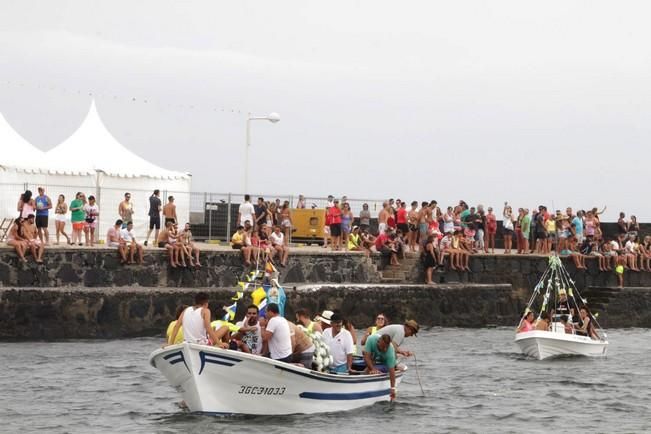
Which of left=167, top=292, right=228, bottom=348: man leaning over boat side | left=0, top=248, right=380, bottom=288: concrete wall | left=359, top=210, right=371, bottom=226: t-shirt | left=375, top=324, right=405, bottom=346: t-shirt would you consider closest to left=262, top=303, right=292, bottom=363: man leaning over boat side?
left=167, top=292, right=228, bottom=348: man leaning over boat side

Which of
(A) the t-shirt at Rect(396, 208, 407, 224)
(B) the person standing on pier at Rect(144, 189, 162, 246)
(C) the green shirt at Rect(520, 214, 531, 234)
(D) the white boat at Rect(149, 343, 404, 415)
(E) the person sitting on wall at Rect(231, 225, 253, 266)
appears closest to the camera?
(D) the white boat at Rect(149, 343, 404, 415)

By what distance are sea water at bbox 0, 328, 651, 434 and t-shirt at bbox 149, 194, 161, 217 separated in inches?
209

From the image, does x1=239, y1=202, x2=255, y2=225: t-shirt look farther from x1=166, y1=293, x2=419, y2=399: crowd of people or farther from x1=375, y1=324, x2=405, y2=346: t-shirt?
x1=375, y1=324, x2=405, y2=346: t-shirt

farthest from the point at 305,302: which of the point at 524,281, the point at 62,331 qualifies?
the point at 524,281

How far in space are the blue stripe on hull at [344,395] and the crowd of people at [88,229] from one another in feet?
40.4

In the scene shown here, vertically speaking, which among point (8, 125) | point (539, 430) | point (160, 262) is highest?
point (8, 125)

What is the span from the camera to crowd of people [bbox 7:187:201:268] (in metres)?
34.5

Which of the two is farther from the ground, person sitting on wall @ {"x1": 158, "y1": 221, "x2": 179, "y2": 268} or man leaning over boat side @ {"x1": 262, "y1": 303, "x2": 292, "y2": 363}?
person sitting on wall @ {"x1": 158, "y1": 221, "x2": 179, "y2": 268}

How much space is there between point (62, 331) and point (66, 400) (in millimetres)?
8918

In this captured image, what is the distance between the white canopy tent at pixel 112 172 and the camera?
40875 millimetres

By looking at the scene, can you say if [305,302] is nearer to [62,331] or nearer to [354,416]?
[62,331]

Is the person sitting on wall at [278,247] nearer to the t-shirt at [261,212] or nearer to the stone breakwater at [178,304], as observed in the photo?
the stone breakwater at [178,304]

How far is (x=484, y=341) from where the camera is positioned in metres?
37.8

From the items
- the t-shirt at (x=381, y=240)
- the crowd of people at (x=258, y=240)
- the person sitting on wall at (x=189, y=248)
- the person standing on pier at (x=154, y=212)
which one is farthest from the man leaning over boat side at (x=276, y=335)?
the t-shirt at (x=381, y=240)
